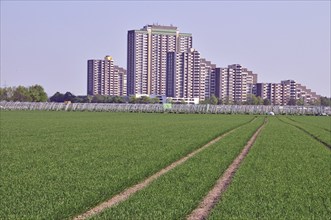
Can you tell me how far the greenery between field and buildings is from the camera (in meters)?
12.7

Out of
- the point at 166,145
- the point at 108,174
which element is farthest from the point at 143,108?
the point at 108,174

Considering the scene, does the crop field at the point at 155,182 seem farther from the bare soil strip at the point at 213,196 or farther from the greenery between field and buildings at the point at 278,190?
the bare soil strip at the point at 213,196

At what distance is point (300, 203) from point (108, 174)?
7.04 metres

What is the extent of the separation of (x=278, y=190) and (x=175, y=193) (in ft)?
10.9

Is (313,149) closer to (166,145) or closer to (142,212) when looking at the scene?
(166,145)

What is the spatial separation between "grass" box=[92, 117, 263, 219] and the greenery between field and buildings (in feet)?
2.61

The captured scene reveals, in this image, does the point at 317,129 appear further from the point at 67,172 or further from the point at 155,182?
the point at 155,182

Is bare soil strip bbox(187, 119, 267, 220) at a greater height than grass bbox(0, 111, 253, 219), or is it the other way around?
grass bbox(0, 111, 253, 219)

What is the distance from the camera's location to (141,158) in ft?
78.6

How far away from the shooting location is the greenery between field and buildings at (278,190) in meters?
12.7

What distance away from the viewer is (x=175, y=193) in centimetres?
1496

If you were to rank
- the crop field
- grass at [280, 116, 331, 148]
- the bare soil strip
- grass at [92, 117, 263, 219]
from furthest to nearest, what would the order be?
1. grass at [280, 116, 331, 148]
2. the crop field
3. the bare soil strip
4. grass at [92, 117, 263, 219]

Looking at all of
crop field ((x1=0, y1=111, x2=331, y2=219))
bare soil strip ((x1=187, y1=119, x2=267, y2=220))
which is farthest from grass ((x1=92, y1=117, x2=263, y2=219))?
bare soil strip ((x1=187, y1=119, x2=267, y2=220))

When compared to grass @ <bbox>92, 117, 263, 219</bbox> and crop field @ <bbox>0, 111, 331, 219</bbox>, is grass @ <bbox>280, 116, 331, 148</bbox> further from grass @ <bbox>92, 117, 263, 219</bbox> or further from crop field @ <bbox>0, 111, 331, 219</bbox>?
grass @ <bbox>92, 117, 263, 219</bbox>
